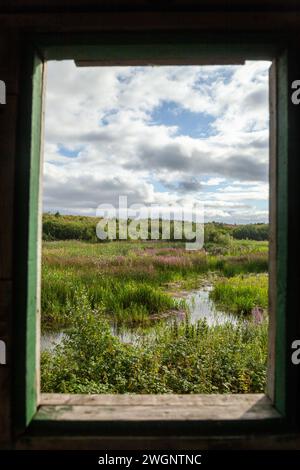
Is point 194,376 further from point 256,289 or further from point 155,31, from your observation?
point 256,289

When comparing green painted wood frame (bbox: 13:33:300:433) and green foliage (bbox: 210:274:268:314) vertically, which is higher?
green painted wood frame (bbox: 13:33:300:433)

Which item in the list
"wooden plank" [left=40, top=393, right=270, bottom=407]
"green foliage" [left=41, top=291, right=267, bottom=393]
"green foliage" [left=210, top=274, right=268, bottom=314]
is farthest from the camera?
"green foliage" [left=210, top=274, right=268, bottom=314]

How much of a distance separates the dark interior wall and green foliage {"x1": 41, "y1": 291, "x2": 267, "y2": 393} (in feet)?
5.80

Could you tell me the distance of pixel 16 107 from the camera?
174cm

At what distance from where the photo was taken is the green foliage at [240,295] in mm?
6250

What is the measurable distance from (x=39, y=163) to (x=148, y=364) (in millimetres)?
2643

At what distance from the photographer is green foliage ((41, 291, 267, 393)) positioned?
3361 mm

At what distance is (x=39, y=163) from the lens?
6.12 ft

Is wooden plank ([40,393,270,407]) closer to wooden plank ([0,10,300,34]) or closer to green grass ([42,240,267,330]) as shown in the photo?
wooden plank ([0,10,300,34])

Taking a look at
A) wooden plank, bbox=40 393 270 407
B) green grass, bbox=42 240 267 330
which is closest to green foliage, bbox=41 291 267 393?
green grass, bbox=42 240 267 330

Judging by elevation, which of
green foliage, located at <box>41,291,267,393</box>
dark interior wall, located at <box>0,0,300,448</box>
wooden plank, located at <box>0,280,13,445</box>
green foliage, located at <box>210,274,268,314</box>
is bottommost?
green foliage, located at <box>41,291,267,393</box>

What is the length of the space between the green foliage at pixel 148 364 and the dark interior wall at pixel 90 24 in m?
1.77

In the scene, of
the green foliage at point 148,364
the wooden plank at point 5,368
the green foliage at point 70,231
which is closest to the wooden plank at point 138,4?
the wooden plank at point 5,368

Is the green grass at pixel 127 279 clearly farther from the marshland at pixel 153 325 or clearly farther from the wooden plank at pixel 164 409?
the wooden plank at pixel 164 409
